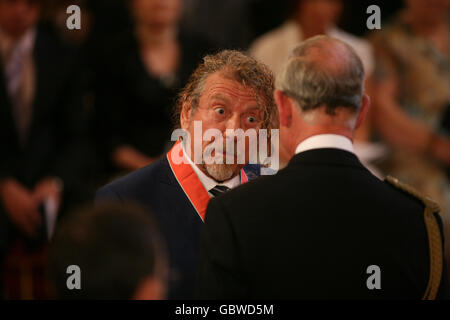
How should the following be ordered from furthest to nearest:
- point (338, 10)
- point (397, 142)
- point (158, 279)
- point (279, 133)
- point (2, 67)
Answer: point (397, 142) < point (338, 10) < point (2, 67) < point (279, 133) < point (158, 279)

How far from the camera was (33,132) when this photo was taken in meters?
3.72

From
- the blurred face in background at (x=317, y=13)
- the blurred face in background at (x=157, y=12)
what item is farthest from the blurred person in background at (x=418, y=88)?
the blurred face in background at (x=157, y=12)

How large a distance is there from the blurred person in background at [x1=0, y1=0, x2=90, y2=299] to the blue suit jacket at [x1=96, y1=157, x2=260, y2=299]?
1.73 meters

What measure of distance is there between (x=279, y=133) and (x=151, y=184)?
1.22 ft

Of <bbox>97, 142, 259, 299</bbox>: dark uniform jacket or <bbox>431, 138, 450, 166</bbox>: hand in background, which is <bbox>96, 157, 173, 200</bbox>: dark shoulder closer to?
<bbox>97, 142, 259, 299</bbox>: dark uniform jacket

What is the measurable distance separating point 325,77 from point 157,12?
7.00 feet

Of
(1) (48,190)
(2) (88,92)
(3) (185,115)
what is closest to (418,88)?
(2) (88,92)

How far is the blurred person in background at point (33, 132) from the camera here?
3674 mm

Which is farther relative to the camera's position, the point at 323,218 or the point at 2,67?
the point at 2,67

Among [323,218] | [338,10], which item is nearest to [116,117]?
[338,10]

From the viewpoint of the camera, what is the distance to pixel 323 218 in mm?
1745

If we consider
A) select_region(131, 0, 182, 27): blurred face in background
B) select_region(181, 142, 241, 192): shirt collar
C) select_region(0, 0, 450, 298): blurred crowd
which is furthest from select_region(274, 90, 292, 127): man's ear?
select_region(131, 0, 182, 27): blurred face in background

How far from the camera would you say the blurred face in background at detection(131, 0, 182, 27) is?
3701 millimetres

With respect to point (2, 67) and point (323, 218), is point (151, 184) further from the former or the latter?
point (2, 67)
